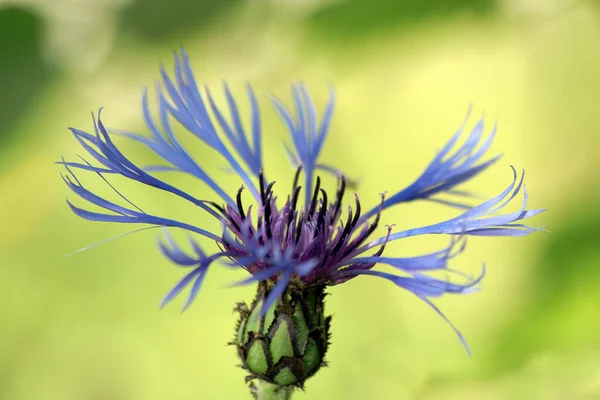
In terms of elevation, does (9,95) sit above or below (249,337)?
above

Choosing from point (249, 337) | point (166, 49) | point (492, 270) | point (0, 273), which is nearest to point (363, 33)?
point (166, 49)

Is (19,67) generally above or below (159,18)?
below

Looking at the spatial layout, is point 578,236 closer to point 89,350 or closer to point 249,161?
point 249,161

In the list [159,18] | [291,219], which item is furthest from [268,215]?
[159,18]

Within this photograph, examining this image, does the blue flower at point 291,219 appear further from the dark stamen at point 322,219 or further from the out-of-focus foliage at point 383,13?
the out-of-focus foliage at point 383,13

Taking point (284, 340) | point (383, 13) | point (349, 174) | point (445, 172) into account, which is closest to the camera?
point (284, 340)

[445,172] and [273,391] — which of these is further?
[445,172]

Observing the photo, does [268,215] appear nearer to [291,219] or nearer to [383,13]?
[291,219]

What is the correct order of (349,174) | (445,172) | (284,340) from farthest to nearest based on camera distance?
(349,174), (445,172), (284,340)
